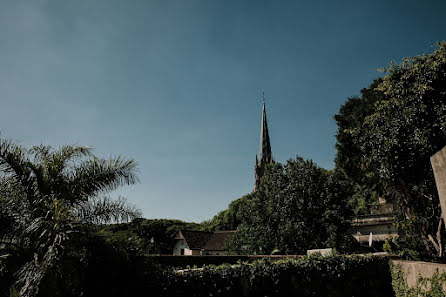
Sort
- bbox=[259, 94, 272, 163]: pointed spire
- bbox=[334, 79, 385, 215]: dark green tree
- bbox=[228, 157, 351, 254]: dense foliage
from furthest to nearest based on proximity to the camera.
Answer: bbox=[259, 94, 272, 163]: pointed spire, bbox=[228, 157, 351, 254]: dense foliage, bbox=[334, 79, 385, 215]: dark green tree

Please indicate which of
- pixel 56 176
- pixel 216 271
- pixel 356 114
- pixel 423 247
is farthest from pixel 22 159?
pixel 356 114

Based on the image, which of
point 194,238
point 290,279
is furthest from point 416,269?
point 194,238

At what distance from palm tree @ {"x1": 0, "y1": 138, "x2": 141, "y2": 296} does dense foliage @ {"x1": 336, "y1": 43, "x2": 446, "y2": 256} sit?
8.15 metres

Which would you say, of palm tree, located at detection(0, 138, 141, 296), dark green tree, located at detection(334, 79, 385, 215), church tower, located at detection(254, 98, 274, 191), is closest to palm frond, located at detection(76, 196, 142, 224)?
palm tree, located at detection(0, 138, 141, 296)

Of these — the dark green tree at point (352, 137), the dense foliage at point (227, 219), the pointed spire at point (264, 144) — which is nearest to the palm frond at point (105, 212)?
the dark green tree at point (352, 137)

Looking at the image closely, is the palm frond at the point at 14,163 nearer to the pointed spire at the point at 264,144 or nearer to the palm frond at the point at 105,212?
the palm frond at the point at 105,212

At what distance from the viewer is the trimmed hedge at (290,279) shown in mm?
6062

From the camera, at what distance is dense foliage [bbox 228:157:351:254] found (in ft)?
67.1

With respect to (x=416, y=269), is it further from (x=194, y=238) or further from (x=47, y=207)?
(x=194, y=238)

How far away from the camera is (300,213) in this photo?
2145 centimetres

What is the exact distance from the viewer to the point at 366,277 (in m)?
10.1

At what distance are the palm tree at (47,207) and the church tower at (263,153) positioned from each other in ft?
178

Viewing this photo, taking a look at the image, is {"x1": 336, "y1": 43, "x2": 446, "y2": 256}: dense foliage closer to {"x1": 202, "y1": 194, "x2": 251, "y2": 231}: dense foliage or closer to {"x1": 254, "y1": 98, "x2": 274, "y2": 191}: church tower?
{"x1": 202, "y1": 194, "x2": 251, "y2": 231}: dense foliage

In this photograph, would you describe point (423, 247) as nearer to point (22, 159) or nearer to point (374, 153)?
point (374, 153)
